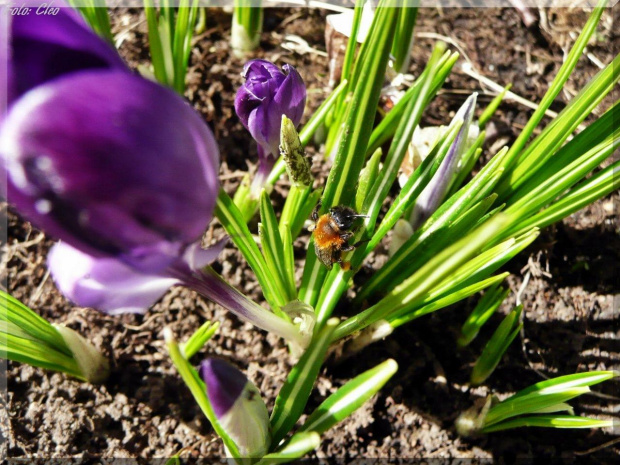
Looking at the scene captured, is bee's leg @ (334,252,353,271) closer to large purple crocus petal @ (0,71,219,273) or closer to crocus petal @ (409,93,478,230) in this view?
crocus petal @ (409,93,478,230)

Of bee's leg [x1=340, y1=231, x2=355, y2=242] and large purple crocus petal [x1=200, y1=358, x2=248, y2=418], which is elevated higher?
bee's leg [x1=340, y1=231, x2=355, y2=242]

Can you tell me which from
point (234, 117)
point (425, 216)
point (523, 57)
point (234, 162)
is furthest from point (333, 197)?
point (523, 57)

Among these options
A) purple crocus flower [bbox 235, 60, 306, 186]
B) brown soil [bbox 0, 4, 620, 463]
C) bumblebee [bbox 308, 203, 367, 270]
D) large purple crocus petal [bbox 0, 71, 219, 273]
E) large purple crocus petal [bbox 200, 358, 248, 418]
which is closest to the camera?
large purple crocus petal [bbox 0, 71, 219, 273]

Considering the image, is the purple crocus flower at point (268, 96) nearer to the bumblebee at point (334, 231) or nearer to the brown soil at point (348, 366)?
the bumblebee at point (334, 231)

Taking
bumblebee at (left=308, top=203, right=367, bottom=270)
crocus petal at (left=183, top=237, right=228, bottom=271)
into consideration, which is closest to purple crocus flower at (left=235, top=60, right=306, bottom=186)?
bumblebee at (left=308, top=203, right=367, bottom=270)

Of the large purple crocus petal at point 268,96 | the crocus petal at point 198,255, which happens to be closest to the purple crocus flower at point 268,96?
the large purple crocus petal at point 268,96

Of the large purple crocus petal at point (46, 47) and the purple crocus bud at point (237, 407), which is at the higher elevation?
the large purple crocus petal at point (46, 47)

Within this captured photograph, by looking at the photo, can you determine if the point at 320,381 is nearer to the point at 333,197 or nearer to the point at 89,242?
the point at 333,197
